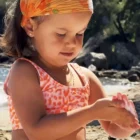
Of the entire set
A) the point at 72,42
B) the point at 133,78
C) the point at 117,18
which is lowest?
the point at 117,18

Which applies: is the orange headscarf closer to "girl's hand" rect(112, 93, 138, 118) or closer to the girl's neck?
the girl's neck

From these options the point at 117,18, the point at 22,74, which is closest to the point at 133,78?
the point at 117,18

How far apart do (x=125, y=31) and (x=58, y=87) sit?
29716 mm

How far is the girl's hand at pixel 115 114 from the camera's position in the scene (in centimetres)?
169

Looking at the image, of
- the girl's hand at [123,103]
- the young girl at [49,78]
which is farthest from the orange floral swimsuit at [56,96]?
the girl's hand at [123,103]

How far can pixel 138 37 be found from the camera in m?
28.8

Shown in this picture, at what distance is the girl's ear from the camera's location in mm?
1899

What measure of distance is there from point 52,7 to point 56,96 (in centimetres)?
38

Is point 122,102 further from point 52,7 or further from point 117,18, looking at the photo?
point 117,18

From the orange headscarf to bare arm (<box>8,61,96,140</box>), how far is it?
215 mm

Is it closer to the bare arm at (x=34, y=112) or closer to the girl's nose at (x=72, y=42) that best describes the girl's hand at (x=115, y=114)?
the bare arm at (x=34, y=112)

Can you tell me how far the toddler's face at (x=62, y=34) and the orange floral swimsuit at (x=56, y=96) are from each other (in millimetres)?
109

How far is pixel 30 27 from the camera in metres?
1.92

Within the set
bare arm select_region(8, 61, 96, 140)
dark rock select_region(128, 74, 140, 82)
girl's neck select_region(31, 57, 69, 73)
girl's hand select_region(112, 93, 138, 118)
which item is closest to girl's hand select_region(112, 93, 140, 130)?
girl's hand select_region(112, 93, 138, 118)
